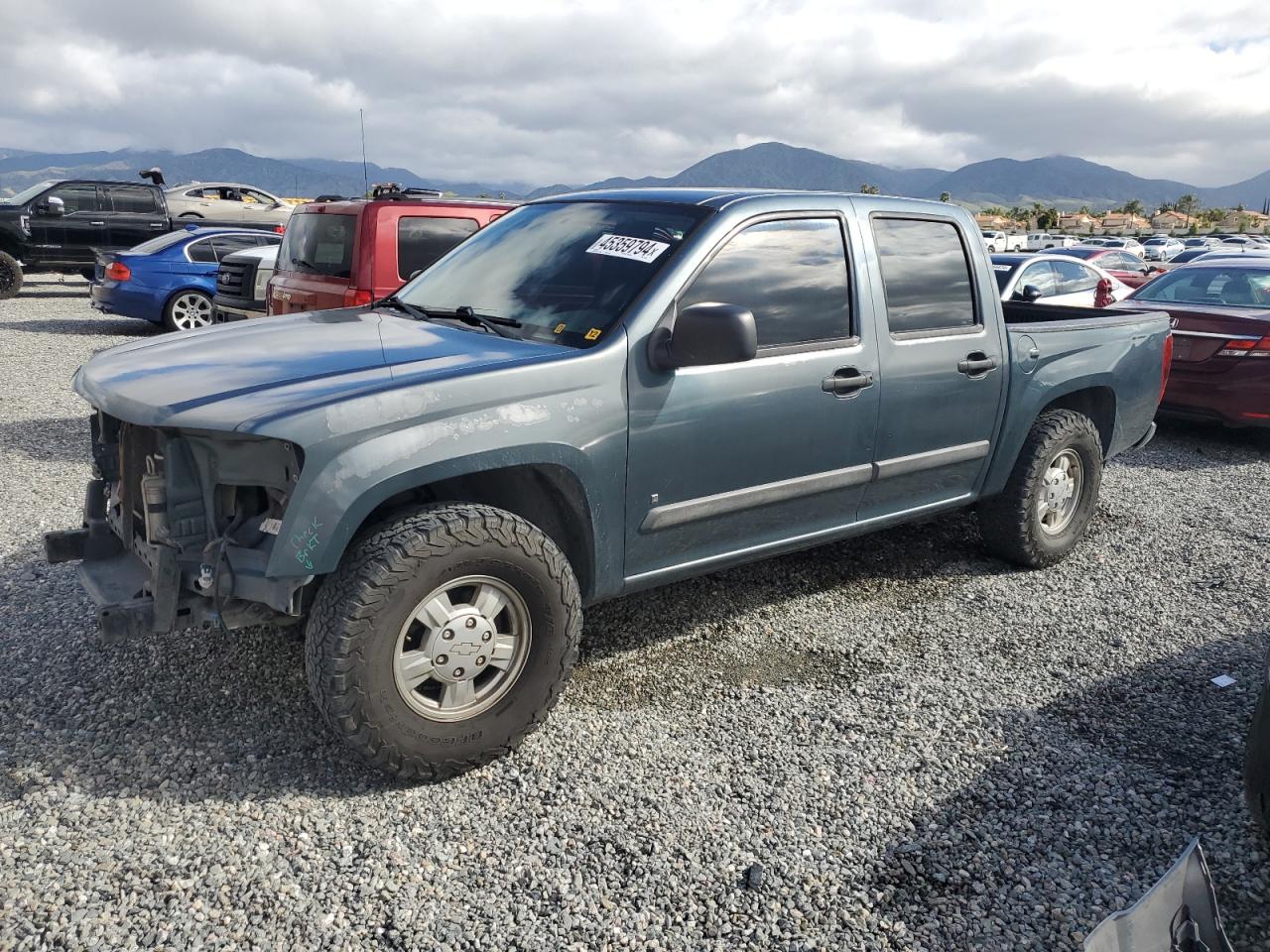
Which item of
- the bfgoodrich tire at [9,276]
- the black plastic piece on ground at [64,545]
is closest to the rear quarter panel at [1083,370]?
the black plastic piece on ground at [64,545]

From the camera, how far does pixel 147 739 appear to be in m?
3.24

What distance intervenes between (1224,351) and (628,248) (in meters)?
6.31

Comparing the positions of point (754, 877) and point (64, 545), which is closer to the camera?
point (754, 877)

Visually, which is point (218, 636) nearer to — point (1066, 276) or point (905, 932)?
point (905, 932)

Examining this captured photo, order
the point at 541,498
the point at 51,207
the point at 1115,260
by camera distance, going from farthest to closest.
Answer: the point at 1115,260 < the point at 51,207 < the point at 541,498

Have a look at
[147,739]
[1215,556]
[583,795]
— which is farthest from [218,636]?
[1215,556]

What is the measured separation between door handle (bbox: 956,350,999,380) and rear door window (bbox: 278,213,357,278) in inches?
173

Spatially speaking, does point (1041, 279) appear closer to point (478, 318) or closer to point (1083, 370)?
point (1083, 370)

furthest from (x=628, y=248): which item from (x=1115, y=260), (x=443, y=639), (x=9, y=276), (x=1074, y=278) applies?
(x=1115, y=260)

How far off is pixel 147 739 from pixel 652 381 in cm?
208

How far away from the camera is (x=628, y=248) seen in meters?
3.61

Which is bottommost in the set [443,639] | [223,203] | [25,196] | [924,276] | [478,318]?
[443,639]

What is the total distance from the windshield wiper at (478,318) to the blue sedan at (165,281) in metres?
10.1

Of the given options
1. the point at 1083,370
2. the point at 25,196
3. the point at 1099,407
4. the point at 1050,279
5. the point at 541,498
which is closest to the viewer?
the point at 541,498
